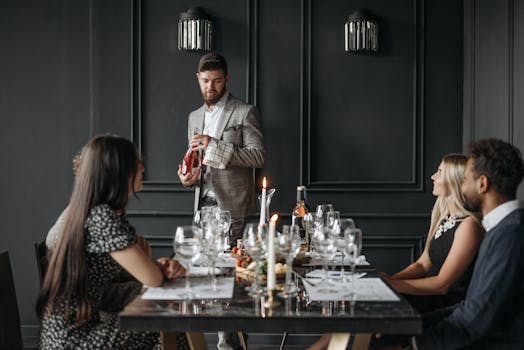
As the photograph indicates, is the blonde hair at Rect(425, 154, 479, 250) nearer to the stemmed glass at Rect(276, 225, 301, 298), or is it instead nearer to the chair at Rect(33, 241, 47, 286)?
the stemmed glass at Rect(276, 225, 301, 298)

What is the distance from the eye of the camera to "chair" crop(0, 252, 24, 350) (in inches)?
86.3

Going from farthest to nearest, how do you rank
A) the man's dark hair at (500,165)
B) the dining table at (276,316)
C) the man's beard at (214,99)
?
Answer: 1. the man's beard at (214,99)
2. the man's dark hair at (500,165)
3. the dining table at (276,316)

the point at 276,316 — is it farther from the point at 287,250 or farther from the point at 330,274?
the point at 330,274

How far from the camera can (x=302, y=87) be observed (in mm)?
4449

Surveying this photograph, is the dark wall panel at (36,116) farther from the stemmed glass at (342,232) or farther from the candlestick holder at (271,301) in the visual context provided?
the candlestick holder at (271,301)

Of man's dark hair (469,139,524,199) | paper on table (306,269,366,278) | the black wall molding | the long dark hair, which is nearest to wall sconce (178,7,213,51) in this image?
the black wall molding

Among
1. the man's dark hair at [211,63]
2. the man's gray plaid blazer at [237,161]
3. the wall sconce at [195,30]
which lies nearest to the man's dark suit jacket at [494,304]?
the man's gray plaid blazer at [237,161]

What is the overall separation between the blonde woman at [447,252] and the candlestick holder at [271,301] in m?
0.67

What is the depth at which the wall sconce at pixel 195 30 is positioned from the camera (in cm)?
432

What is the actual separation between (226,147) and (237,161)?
121mm

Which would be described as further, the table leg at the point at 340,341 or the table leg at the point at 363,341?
the table leg at the point at 363,341

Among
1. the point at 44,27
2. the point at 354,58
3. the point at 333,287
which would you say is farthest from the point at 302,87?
the point at 333,287

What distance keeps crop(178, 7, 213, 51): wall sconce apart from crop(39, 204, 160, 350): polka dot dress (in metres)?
2.34

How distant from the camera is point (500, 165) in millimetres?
2186
